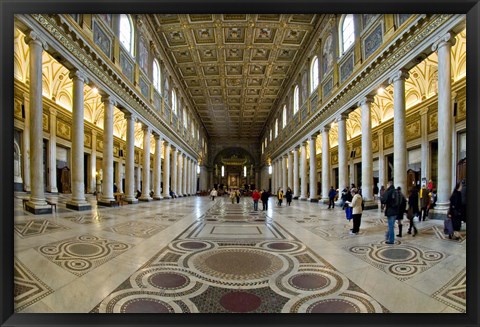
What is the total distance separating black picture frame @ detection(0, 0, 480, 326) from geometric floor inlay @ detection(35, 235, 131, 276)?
1.46m

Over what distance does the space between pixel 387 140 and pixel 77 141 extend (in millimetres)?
19169

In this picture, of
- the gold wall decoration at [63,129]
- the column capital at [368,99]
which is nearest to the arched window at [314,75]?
the column capital at [368,99]

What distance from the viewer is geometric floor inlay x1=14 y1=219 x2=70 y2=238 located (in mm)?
5125

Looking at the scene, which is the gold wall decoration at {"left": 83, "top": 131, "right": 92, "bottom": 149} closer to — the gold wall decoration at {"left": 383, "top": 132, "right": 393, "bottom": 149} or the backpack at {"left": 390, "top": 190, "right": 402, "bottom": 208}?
the backpack at {"left": 390, "top": 190, "right": 402, "bottom": 208}

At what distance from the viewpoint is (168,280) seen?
303cm

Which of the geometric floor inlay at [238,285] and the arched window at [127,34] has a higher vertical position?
the arched window at [127,34]

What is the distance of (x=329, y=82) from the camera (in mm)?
16359

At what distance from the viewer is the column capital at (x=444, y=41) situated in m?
7.43

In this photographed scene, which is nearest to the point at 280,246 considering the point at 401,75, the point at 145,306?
the point at 145,306

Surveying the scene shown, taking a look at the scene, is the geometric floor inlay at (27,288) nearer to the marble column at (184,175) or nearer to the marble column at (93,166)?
the marble column at (93,166)

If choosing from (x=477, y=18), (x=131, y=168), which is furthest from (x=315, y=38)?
(x=477, y=18)

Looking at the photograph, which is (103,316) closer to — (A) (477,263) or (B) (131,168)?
(A) (477,263)

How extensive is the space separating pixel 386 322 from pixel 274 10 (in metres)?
2.35

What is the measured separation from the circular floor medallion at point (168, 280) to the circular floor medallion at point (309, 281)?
1.22m
